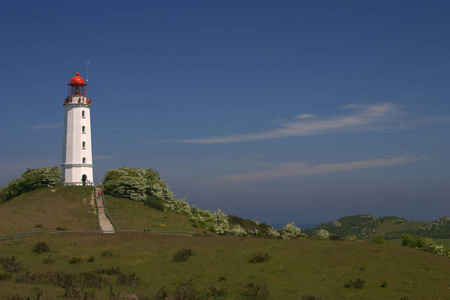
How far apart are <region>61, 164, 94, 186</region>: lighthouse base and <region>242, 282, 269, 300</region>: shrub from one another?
192 ft

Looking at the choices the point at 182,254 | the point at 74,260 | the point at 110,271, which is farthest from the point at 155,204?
the point at 110,271

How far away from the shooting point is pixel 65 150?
79.2 meters

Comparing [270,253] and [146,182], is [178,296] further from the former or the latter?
[146,182]

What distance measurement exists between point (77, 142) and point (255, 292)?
199 feet

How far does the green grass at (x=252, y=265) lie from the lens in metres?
27.6

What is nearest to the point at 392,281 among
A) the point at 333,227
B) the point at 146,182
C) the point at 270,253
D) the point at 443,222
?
the point at 270,253

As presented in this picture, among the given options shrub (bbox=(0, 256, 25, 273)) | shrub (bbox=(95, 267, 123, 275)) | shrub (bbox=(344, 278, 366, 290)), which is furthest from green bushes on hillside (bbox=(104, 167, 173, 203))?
shrub (bbox=(344, 278, 366, 290))

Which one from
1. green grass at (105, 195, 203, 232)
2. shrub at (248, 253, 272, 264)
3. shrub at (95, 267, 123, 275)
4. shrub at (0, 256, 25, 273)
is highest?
green grass at (105, 195, 203, 232)

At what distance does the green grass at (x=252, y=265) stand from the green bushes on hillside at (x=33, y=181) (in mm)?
32451

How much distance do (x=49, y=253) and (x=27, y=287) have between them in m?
18.1

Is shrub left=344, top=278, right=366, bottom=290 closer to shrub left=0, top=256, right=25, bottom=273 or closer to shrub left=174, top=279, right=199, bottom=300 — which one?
shrub left=174, top=279, right=199, bottom=300

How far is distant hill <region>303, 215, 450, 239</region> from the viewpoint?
317ft

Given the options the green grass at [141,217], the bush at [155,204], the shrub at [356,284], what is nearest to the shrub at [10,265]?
the green grass at [141,217]

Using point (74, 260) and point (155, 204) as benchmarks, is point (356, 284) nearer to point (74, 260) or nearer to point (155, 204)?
point (74, 260)
